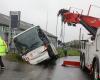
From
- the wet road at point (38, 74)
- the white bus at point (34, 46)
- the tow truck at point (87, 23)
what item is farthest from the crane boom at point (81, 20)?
the white bus at point (34, 46)

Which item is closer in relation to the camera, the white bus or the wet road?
the wet road

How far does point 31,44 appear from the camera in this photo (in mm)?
24375

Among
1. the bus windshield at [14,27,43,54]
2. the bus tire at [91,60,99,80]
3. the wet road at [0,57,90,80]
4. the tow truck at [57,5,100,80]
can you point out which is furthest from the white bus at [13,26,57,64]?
the bus tire at [91,60,99,80]

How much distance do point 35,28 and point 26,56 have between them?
7.65 feet

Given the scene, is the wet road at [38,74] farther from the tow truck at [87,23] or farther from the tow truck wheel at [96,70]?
the tow truck wheel at [96,70]

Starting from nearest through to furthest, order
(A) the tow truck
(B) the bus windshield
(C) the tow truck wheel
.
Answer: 1. (C) the tow truck wheel
2. (A) the tow truck
3. (B) the bus windshield

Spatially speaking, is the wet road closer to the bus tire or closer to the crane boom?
the bus tire

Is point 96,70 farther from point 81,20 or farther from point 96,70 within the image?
point 81,20

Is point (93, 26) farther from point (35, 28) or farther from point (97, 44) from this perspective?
point (35, 28)

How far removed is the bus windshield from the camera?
24.3 meters

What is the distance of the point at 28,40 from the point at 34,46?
88 cm

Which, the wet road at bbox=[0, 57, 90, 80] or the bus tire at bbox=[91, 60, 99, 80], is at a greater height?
the bus tire at bbox=[91, 60, 99, 80]

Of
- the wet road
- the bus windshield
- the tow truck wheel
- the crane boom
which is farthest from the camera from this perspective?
the bus windshield

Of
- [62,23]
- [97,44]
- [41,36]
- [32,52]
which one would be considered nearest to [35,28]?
[41,36]
